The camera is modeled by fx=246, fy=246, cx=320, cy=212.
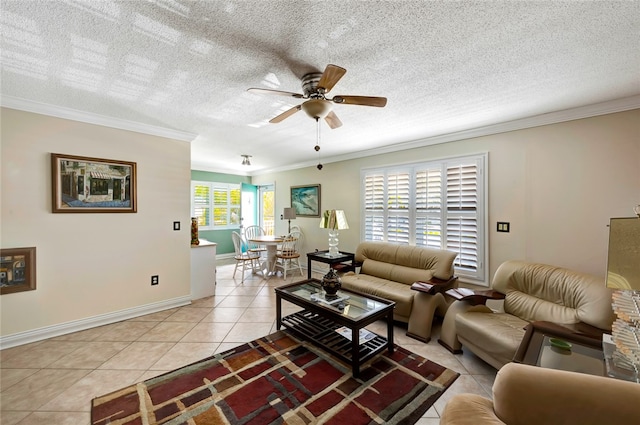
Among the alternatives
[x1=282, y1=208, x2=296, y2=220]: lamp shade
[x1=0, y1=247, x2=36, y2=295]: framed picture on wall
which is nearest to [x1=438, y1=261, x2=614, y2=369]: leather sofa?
[x1=282, y1=208, x2=296, y2=220]: lamp shade

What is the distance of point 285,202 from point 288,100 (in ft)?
13.3

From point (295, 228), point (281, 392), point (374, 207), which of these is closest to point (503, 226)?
point (374, 207)

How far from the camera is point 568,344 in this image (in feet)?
5.20

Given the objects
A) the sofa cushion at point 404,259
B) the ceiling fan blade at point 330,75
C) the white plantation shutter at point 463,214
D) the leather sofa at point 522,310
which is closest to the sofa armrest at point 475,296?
the leather sofa at point 522,310

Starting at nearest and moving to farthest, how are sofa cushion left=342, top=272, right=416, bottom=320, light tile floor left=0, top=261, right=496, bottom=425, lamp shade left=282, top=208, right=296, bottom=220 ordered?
1. light tile floor left=0, top=261, right=496, bottom=425
2. sofa cushion left=342, top=272, right=416, bottom=320
3. lamp shade left=282, top=208, right=296, bottom=220

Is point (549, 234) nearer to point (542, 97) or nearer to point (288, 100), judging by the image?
point (542, 97)

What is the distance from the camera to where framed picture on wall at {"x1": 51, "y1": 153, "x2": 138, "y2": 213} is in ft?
8.89

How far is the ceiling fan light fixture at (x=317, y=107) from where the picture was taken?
6.23 feet

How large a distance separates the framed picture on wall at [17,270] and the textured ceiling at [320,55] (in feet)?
4.86

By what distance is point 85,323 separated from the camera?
2863 mm

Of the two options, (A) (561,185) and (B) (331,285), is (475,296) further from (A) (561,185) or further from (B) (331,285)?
(A) (561,185)

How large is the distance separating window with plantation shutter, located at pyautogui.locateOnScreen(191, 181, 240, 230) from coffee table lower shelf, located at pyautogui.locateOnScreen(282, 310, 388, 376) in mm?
4563

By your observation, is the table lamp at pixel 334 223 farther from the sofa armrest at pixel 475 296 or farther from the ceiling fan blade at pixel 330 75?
the ceiling fan blade at pixel 330 75

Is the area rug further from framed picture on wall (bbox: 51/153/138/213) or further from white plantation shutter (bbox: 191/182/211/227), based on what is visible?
white plantation shutter (bbox: 191/182/211/227)
